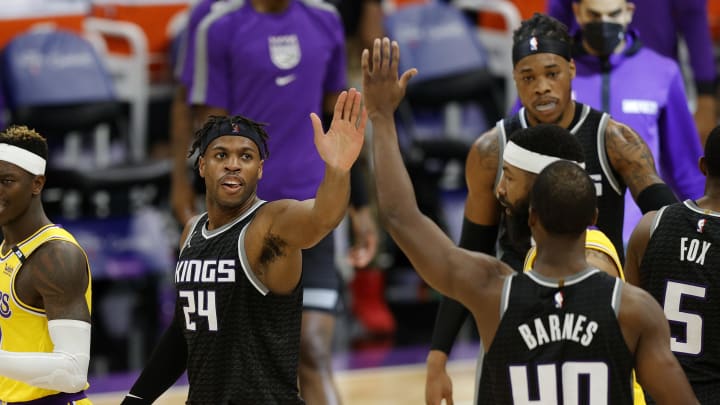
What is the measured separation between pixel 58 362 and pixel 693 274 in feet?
6.50

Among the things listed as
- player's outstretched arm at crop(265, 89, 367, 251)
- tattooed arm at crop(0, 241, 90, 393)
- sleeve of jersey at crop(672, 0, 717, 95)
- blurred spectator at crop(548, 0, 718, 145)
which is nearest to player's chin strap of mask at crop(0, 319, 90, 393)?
tattooed arm at crop(0, 241, 90, 393)

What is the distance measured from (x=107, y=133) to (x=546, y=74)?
5.10 metres

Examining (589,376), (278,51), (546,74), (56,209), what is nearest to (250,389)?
(589,376)

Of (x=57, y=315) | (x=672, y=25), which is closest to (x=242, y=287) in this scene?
(x=57, y=315)

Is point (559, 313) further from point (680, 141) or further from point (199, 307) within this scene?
point (680, 141)

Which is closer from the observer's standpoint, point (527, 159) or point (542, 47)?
point (527, 159)

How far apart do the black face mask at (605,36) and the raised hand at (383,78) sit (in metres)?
1.99

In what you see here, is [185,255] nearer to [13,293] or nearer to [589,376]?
[13,293]

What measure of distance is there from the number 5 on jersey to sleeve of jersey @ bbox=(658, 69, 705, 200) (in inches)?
87.9

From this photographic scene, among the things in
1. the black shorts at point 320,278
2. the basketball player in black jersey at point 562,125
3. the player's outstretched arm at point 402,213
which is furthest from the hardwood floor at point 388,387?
the player's outstretched arm at point 402,213

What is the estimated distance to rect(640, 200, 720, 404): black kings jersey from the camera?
4156mm

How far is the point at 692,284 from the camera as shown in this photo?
419 centimetres

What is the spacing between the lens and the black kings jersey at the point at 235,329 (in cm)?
423

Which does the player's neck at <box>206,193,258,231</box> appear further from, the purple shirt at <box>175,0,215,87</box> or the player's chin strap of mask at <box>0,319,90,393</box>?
the purple shirt at <box>175,0,215,87</box>
